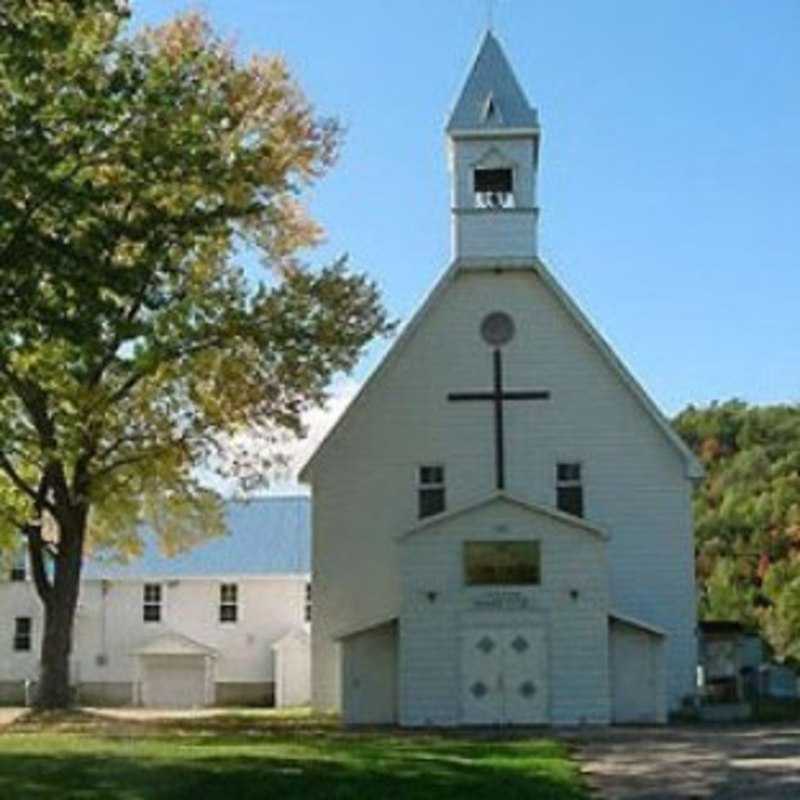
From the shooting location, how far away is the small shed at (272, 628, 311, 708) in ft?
175

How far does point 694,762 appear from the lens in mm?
23797

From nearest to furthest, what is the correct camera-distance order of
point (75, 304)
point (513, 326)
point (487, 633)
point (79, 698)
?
point (75, 304)
point (487, 633)
point (513, 326)
point (79, 698)

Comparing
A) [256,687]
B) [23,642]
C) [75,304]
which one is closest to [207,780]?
[75,304]

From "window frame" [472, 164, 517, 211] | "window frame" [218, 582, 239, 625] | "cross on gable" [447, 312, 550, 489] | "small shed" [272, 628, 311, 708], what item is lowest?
"small shed" [272, 628, 311, 708]

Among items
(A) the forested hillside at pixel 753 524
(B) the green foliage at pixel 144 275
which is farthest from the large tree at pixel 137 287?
(A) the forested hillside at pixel 753 524

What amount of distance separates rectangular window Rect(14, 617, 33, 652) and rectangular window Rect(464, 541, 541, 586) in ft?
92.0

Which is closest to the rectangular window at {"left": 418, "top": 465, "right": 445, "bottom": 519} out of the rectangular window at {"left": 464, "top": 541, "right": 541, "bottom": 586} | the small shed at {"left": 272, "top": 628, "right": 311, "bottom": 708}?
the rectangular window at {"left": 464, "top": 541, "right": 541, "bottom": 586}

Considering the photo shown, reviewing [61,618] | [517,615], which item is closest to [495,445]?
[517,615]

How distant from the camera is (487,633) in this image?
1361 inches

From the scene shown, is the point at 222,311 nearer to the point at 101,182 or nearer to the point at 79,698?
the point at 101,182

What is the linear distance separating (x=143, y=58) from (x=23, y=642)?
34948 millimetres

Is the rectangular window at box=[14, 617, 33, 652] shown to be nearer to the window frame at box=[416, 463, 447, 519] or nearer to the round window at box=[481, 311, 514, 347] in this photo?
the window frame at box=[416, 463, 447, 519]

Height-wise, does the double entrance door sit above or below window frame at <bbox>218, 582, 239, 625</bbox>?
below

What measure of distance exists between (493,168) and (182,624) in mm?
24114
